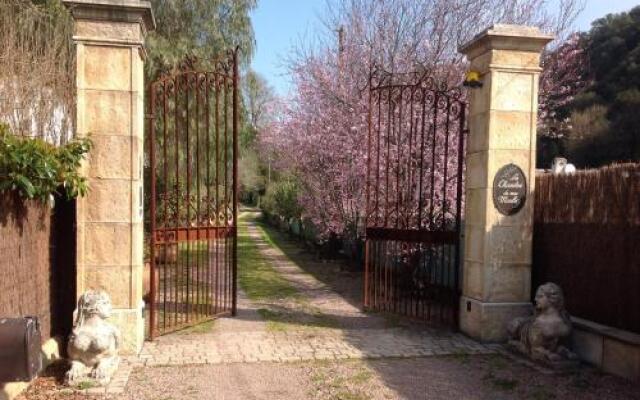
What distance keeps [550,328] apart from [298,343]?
Result: 9.42 feet

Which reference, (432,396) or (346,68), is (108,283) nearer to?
(432,396)

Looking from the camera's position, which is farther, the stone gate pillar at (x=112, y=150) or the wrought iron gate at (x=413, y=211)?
the wrought iron gate at (x=413, y=211)

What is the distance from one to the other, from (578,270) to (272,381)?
368 cm

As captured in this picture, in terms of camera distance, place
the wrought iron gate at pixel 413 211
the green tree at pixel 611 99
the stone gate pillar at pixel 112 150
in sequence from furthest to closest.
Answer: the green tree at pixel 611 99 < the wrought iron gate at pixel 413 211 < the stone gate pillar at pixel 112 150

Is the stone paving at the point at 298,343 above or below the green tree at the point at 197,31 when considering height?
below

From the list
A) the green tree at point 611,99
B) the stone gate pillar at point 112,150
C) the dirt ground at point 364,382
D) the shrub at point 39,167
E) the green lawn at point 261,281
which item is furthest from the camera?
the green tree at point 611,99

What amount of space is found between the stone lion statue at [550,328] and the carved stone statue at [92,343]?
438 centimetres

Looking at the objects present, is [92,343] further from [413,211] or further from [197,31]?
[197,31]

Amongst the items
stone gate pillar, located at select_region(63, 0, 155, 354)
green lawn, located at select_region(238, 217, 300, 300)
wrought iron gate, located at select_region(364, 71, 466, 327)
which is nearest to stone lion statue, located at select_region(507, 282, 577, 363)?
wrought iron gate, located at select_region(364, 71, 466, 327)

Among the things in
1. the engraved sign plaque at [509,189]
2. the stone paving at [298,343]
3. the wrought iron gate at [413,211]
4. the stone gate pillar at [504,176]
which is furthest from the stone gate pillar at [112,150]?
the engraved sign plaque at [509,189]

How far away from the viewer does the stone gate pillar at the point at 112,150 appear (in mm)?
6102

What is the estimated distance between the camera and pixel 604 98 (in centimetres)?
2556

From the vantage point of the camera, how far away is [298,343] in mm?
6980

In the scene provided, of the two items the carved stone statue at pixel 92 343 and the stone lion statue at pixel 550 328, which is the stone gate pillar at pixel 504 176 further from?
the carved stone statue at pixel 92 343
